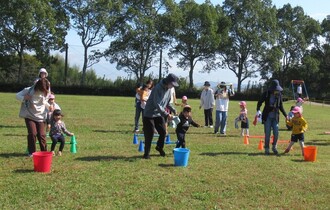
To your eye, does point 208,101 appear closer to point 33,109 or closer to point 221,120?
point 221,120

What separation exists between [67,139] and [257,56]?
180ft

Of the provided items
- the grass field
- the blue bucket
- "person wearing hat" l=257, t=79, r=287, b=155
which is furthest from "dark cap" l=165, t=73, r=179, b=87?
"person wearing hat" l=257, t=79, r=287, b=155

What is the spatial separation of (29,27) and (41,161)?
45106 millimetres

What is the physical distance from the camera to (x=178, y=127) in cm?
924

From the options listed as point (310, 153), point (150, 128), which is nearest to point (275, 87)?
point (310, 153)

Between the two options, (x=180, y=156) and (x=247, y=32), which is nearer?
(x=180, y=156)

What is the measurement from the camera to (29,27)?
4819cm

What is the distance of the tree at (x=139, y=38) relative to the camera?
56938 mm

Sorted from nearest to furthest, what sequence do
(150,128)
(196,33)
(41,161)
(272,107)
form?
1. (41,161)
2. (150,128)
3. (272,107)
4. (196,33)

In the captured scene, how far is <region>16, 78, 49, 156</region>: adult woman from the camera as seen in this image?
8008 mm

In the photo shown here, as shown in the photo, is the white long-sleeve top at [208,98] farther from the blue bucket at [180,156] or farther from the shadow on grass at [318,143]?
the blue bucket at [180,156]

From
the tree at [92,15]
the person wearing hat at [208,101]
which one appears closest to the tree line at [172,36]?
the tree at [92,15]

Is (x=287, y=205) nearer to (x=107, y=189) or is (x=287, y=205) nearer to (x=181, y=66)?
(x=107, y=189)

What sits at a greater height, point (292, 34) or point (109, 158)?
point (292, 34)
